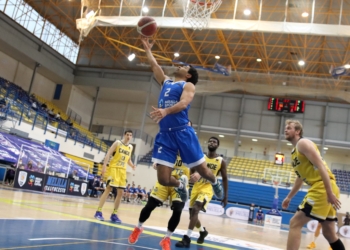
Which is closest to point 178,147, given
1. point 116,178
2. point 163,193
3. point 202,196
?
point 163,193

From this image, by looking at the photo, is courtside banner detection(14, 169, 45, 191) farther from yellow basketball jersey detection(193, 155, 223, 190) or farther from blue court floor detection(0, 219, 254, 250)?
yellow basketball jersey detection(193, 155, 223, 190)

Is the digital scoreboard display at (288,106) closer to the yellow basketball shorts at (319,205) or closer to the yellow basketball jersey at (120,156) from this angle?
the yellow basketball jersey at (120,156)

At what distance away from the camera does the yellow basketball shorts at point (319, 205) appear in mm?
3879

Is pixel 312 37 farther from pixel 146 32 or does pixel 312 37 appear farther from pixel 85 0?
pixel 146 32

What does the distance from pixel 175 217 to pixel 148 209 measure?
473 mm

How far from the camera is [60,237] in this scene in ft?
14.4

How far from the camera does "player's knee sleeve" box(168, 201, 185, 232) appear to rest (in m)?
4.61

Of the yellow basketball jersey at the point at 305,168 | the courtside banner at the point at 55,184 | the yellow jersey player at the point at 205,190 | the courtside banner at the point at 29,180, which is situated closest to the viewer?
the yellow basketball jersey at the point at 305,168

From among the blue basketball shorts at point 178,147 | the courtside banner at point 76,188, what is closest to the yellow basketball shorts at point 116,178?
the blue basketball shorts at point 178,147

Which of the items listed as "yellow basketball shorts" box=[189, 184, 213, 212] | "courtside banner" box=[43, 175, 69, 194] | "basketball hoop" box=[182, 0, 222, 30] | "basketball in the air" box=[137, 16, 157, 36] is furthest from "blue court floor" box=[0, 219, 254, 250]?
"basketball hoop" box=[182, 0, 222, 30]

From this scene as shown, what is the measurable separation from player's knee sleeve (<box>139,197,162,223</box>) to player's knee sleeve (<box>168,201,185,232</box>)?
0.87ft

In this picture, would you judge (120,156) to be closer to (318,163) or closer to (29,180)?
(318,163)

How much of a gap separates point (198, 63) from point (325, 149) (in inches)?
588

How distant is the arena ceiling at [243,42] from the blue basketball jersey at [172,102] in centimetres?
1474
